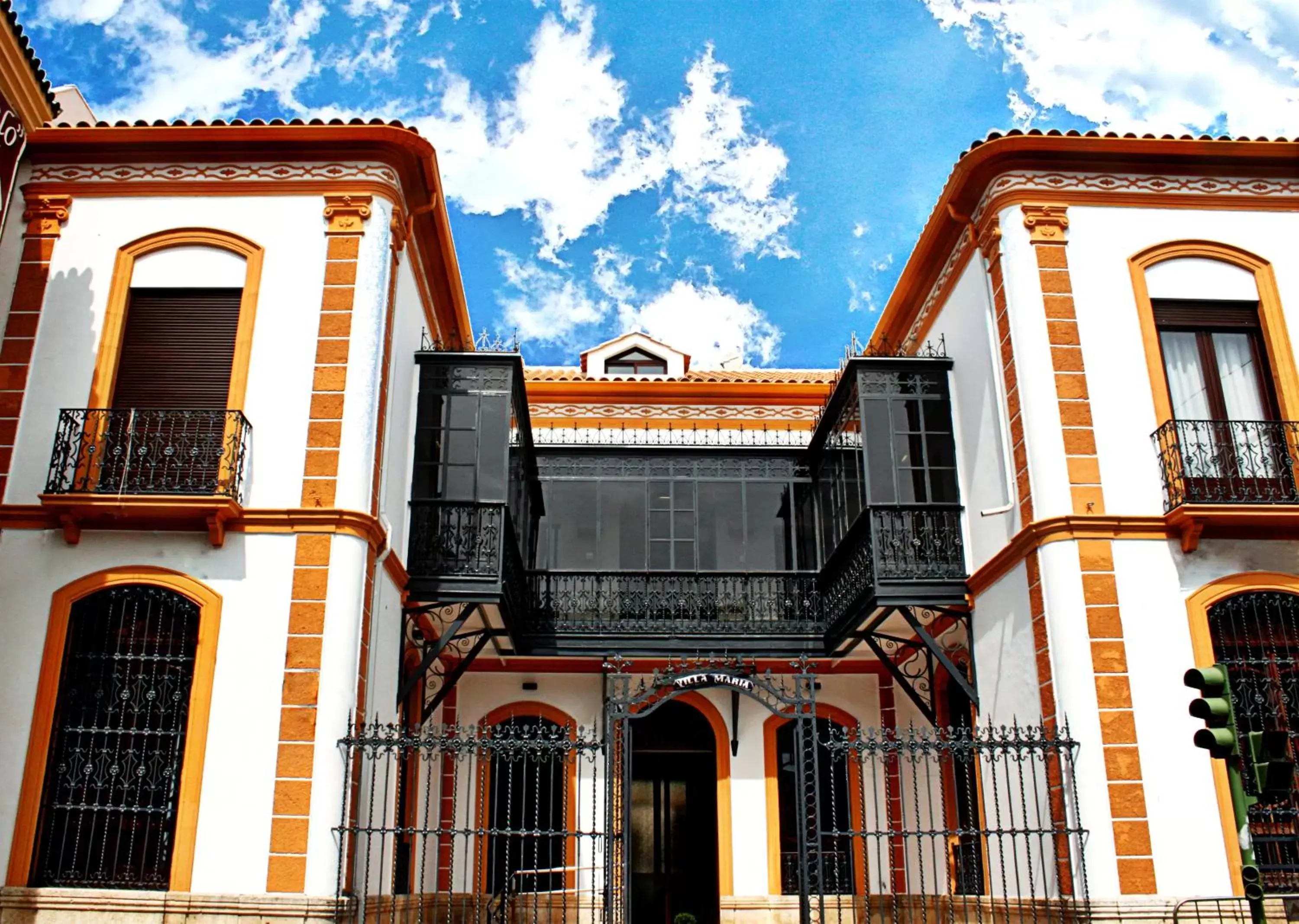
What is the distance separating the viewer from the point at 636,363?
2059 centimetres

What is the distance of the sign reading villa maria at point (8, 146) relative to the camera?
11.3 meters

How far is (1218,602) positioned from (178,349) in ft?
34.2

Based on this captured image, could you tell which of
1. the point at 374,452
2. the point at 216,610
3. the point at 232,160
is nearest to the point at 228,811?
the point at 216,610

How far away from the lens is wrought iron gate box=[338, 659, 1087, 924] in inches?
389

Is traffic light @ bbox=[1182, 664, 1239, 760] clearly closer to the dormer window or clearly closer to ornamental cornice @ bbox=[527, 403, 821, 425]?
ornamental cornice @ bbox=[527, 403, 821, 425]

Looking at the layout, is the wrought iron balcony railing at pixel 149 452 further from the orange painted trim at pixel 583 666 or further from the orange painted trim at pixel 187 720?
the orange painted trim at pixel 583 666

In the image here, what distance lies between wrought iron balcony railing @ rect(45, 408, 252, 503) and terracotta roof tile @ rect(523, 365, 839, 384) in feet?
23.4

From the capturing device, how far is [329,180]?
12.0 metres

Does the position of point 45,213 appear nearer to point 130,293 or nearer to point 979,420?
point 130,293

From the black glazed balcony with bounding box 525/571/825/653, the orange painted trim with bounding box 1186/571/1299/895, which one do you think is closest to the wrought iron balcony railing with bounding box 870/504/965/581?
the orange painted trim with bounding box 1186/571/1299/895

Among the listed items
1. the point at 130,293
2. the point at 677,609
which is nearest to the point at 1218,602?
the point at 677,609

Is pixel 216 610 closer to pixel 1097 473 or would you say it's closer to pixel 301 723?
pixel 301 723

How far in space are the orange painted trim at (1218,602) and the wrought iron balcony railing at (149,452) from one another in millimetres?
8899

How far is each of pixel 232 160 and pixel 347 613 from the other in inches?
203
